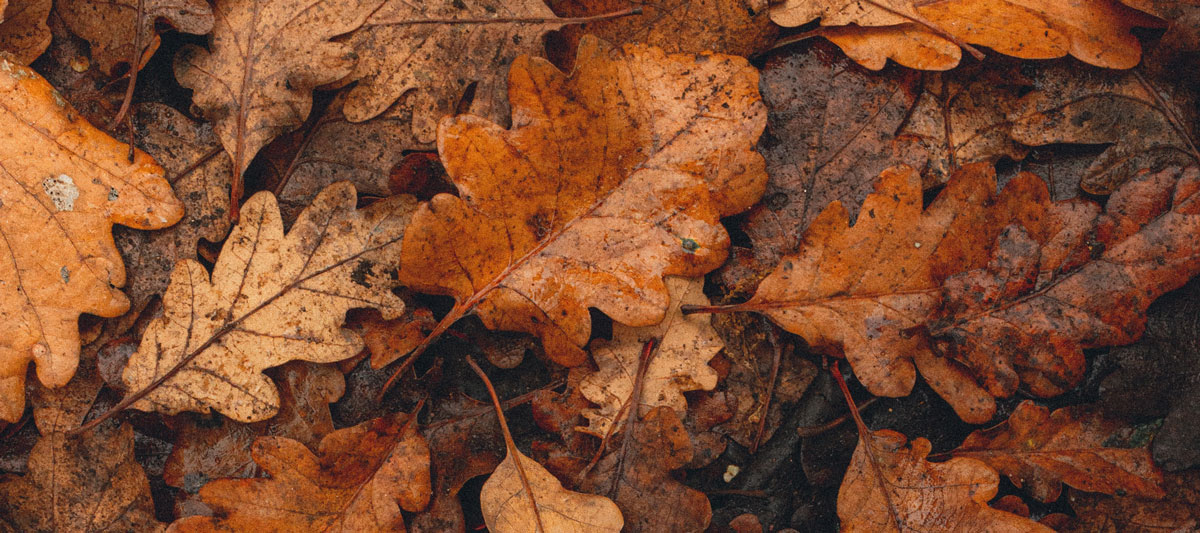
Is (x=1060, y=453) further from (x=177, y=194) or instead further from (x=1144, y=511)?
(x=177, y=194)

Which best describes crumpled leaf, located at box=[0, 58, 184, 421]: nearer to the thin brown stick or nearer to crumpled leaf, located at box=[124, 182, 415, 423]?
crumpled leaf, located at box=[124, 182, 415, 423]

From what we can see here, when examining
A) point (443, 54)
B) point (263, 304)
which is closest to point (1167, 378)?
point (443, 54)

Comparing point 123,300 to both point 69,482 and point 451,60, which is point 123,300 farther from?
point 451,60

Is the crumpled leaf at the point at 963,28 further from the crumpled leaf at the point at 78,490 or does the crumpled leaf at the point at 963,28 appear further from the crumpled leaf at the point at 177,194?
the crumpled leaf at the point at 78,490

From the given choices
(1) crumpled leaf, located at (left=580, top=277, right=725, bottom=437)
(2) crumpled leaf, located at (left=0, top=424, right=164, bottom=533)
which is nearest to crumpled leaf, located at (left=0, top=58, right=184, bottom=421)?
(2) crumpled leaf, located at (left=0, top=424, right=164, bottom=533)

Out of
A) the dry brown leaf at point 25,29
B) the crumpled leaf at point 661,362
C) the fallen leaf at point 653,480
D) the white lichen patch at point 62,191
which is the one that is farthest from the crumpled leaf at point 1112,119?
the dry brown leaf at point 25,29

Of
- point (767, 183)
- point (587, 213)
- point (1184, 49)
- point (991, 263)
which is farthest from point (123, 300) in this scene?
point (1184, 49)
